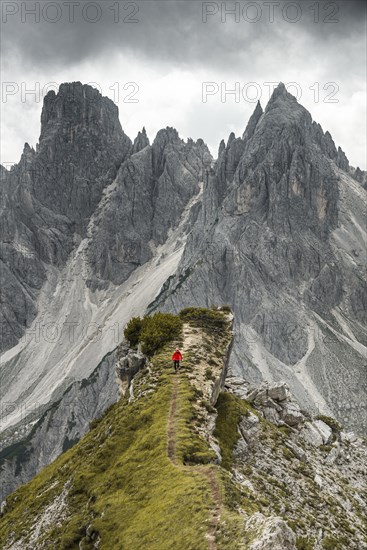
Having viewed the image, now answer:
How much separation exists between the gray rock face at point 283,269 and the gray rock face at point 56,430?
1487 inches

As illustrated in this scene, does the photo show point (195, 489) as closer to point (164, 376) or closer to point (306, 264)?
point (164, 376)

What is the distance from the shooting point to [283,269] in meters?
179

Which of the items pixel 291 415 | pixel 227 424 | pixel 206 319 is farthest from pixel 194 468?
pixel 206 319

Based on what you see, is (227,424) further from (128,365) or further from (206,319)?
(206,319)

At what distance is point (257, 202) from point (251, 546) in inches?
7059

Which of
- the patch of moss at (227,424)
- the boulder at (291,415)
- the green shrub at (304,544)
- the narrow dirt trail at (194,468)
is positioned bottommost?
the boulder at (291,415)

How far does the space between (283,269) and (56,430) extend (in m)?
97.9

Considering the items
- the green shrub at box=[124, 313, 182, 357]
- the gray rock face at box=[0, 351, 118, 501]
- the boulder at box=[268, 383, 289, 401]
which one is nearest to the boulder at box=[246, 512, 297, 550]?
the green shrub at box=[124, 313, 182, 357]

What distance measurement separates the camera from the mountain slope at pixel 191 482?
17.0 meters

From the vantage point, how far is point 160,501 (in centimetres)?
1869

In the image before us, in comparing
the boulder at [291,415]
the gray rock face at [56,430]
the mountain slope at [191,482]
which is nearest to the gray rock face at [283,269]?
the gray rock face at [56,430]

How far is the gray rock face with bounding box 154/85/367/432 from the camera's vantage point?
15725cm

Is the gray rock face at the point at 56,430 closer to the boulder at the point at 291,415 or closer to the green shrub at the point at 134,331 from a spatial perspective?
the green shrub at the point at 134,331

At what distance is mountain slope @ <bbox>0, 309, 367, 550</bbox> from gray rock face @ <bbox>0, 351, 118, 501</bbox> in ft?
390
